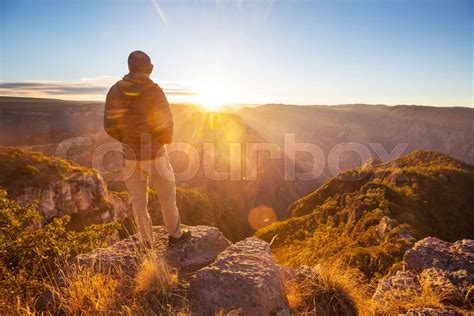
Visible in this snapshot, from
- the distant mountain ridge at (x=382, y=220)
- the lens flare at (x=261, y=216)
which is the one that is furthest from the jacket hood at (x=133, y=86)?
the lens flare at (x=261, y=216)

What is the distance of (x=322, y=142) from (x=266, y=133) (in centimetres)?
3691

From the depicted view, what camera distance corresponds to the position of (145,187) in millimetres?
4531

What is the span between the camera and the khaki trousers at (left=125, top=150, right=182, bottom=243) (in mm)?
4305

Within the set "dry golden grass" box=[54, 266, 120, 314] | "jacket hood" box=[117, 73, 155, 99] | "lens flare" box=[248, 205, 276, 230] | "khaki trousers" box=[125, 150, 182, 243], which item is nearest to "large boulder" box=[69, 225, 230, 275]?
"khaki trousers" box=[125, 150, 182, 243]

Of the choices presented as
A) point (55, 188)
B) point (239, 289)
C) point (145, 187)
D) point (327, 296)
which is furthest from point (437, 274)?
point (55, 188)

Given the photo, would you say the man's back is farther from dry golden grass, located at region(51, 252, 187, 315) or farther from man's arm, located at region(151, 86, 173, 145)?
dry golden grass, located at region(51, 252, 187, 315)

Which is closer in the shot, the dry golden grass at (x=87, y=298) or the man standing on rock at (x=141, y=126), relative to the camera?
the dry golden grass at (x=87, y=298)

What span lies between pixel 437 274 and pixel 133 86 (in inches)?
217

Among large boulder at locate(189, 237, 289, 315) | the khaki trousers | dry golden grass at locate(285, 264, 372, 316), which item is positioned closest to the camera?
large boulder at locate(189, 237, 289, 315)

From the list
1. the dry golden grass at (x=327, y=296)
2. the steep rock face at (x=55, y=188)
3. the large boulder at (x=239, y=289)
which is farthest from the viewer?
the steep rock face at (x=55, y=188)

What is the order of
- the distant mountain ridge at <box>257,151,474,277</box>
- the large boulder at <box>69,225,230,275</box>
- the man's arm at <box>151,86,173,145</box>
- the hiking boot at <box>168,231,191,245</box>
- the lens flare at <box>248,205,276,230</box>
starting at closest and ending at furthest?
1. the large boulder at <box>69,225,230,275</box>
2. the man's arm at <box>151,86,173,145</box>
3. the hiking boot at <box>168,231,191,245</box>
4. the distant mountain ridge at <box>257,151,474,277</box>
5. the lens flare at <box>248,205,276,230</box>

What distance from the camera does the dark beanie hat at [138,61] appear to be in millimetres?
3977

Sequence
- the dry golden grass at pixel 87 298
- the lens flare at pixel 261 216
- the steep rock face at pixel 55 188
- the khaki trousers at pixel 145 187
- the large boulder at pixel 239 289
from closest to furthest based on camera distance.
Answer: the dry golden grass at pixel 87 298
the large boulder at pixel 239 289
the khaki trousers at pixel 145 187
the steep rock face at pixel 55 188
the lens flare at pixel 261 216

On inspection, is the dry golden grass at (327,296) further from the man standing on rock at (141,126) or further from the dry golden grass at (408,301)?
the man standing on rock at (141,126)
